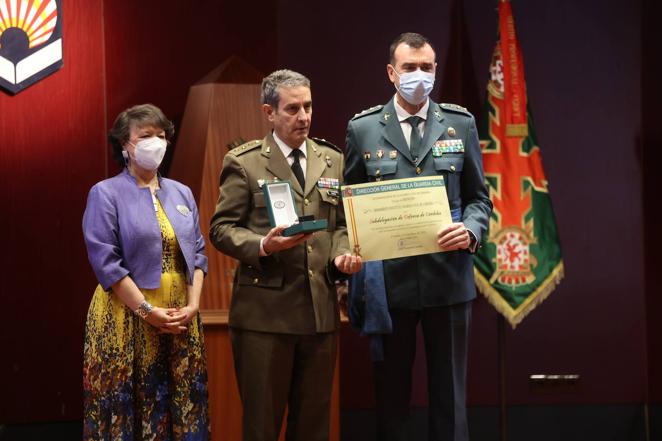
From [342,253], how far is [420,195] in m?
0.33

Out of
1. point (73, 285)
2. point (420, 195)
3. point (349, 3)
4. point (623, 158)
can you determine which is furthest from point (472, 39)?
point (73, 285)

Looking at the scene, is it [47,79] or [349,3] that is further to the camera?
[349,3]

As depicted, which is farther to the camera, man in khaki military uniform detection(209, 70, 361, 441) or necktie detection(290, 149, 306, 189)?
necktie detection(290, 149, 306, 189)

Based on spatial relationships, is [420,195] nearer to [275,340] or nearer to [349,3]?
[275,340]

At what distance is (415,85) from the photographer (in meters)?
3.15

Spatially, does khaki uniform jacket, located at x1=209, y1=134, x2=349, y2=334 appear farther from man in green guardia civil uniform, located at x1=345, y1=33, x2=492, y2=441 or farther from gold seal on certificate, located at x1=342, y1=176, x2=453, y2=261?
man in green guardia civil uniform, located at x1=345, y1=33, x2=492, y2=441

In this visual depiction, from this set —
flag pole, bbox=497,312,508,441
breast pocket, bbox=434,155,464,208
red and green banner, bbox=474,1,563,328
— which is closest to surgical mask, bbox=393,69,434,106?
breast pocket, bbox=434,155,464,208

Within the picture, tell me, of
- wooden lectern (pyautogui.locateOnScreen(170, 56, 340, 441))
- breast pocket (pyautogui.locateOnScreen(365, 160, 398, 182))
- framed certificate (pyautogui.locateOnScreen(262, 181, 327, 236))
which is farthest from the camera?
wooden lectern (pyautogui.locateOnScreen(170, 56, 340, 441))

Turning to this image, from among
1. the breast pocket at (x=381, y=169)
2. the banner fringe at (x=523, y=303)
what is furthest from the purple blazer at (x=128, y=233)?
the banner fringe at (x=523, y=303)

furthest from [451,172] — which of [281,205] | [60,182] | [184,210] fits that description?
[60,182]

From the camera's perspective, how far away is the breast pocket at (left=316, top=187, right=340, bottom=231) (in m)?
3.00

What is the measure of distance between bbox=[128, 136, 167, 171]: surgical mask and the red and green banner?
5.63 ft

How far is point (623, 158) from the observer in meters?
4.77

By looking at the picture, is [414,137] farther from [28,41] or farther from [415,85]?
[28,41]
